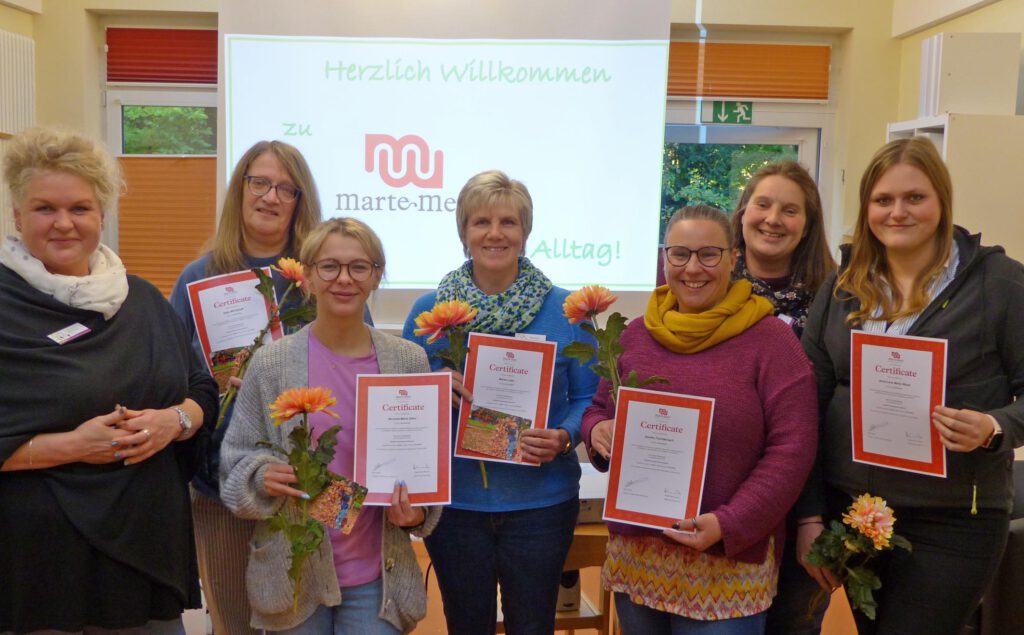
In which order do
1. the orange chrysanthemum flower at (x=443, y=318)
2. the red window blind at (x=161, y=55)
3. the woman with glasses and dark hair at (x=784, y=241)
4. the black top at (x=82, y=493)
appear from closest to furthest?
the black top at (x=82, y=493), the orange chrysanthemum flower at (x=443, y=318), the woman with glasses and dark hair at (x=784, y=241), the red window blind at (x=161, y=55)

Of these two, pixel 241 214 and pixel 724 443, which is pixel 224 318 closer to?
pixel 241 214

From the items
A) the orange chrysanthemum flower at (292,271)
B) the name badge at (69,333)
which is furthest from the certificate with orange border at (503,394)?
the name badge at (69,333)

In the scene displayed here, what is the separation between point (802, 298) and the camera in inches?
93.4

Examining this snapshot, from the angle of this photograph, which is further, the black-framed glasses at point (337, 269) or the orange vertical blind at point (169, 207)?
the orange vertical blind at point (169, 207)

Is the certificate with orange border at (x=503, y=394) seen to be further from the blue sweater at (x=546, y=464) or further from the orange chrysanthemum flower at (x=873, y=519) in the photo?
the orange chrysanthemum flower at (x=873, y=519)

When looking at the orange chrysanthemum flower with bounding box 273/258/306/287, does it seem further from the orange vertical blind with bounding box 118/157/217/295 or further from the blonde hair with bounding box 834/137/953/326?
the orange vertical blind with bounding box 118/157/217/295

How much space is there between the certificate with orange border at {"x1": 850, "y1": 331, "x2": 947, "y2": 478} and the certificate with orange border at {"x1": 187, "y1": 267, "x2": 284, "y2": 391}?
4.89 ft

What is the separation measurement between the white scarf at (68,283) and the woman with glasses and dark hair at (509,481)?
0.79m

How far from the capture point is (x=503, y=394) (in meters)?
2.11

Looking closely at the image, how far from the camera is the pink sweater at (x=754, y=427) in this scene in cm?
181

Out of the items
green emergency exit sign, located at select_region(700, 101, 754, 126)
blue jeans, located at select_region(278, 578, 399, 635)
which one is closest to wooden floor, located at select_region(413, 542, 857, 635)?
blue jeans, located at select_region(278, 578, 399, 635)

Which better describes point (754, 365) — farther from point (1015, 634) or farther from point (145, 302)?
point (1015, 634)

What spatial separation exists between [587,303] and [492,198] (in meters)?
0.40

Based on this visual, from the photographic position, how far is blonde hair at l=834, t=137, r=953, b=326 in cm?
195
